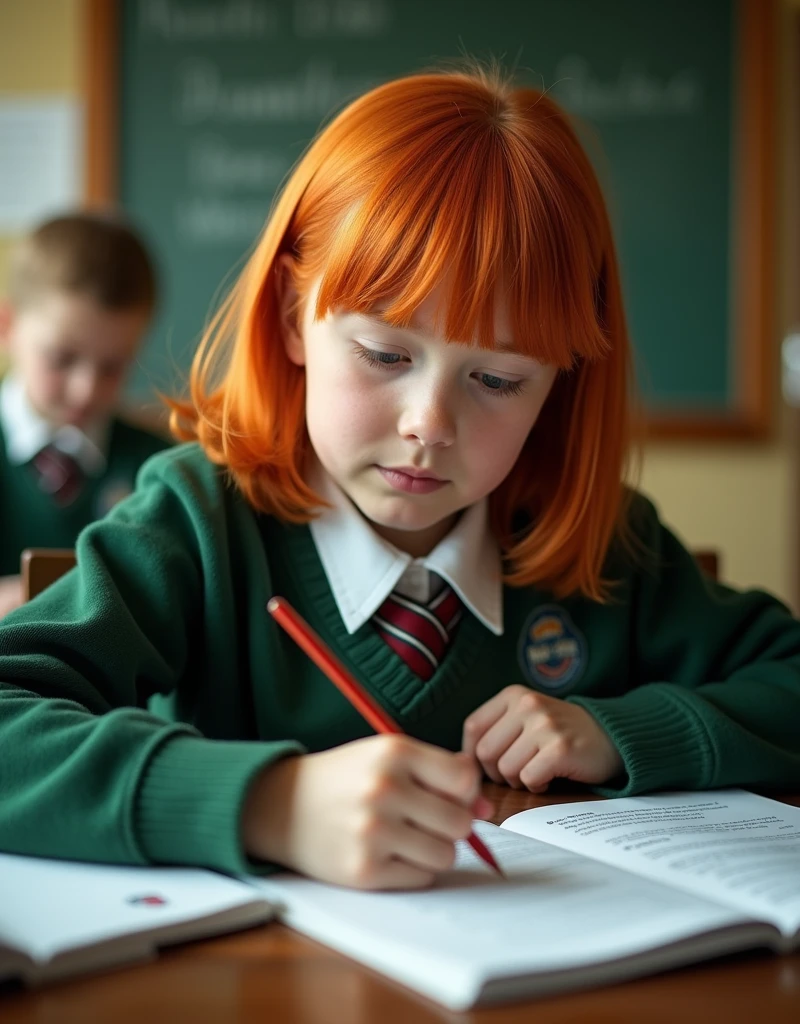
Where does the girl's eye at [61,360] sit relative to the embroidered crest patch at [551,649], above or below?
above

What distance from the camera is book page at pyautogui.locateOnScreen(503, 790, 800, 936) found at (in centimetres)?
64

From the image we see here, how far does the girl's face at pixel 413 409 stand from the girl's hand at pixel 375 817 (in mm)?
322

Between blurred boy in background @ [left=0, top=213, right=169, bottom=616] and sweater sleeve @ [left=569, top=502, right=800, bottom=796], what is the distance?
50.2 inches

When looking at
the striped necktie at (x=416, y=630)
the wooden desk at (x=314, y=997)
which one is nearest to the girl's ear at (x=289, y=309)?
the striped necktie at (x=416, y=630)

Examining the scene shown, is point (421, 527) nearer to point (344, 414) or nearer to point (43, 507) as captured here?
point (344, 414)

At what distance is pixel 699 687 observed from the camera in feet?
3.46

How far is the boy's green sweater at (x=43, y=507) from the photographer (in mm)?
2166

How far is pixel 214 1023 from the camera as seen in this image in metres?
0.49

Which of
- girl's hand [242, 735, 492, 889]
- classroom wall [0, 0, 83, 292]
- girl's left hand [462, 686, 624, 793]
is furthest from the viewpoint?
classroom wall [0, 0, 83, 292]

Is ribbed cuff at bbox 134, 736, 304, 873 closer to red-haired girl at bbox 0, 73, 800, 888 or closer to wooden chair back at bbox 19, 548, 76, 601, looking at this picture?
red-haired girl at bbox 0, 73, 800, 888

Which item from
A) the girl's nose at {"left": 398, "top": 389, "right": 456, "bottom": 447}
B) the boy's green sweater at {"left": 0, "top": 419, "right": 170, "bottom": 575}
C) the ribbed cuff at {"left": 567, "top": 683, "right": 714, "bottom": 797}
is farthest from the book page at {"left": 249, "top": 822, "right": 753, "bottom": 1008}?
the boy's green sweater at {"left": 0, "top": 419, "right": 170, "bottom": 575}

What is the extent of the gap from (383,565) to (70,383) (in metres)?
1.32

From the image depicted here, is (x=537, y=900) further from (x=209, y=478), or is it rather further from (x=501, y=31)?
(x=501, y=31)

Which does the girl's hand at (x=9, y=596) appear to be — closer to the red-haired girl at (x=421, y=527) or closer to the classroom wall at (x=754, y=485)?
the red-haired girl at (x=421, y=527)
